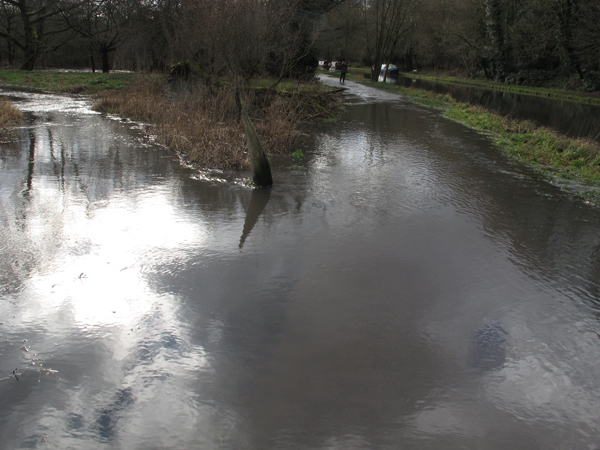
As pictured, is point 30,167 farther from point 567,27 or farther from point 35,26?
point 567,27

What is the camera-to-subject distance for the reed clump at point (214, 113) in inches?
365

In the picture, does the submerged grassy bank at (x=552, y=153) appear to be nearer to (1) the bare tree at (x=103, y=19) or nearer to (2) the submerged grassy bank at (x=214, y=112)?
(2) the submerged grassy bank at (x=214, y=112)

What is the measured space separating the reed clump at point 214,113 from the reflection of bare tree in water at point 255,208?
1644 millimetres

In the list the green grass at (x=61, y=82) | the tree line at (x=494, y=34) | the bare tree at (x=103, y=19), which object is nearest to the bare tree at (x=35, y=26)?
the bare tree at (x=103, y=19)

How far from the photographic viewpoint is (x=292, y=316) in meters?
3.92

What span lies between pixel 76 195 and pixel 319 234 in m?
3.87

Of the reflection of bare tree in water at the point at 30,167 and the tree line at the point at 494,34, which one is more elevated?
the tree line at the point at 494,34

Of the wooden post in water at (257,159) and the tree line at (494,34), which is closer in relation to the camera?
the wooden post in water at (257,159)

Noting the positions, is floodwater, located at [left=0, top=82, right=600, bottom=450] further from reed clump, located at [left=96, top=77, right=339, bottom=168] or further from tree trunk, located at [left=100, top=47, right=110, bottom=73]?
tree trunk, located at [left=100, top=47, right=110, bottom=73]

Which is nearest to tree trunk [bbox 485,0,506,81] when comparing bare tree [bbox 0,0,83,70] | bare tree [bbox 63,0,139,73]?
bare tree [bbox 63,0,139,73]

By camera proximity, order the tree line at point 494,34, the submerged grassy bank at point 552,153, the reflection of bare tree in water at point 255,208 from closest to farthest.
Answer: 1. the reflection of bare tree in water at point 255,208
2. the submerged grassy bank at point 552,153
3. the tree line at point 494,34

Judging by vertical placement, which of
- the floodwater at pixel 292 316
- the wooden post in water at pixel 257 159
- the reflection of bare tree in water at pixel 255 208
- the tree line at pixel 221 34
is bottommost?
the floodwater at pixel 292 316

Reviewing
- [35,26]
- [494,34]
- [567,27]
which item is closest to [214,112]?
A: [35,26]

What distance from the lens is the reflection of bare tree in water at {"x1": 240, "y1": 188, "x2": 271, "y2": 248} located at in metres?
5.82
